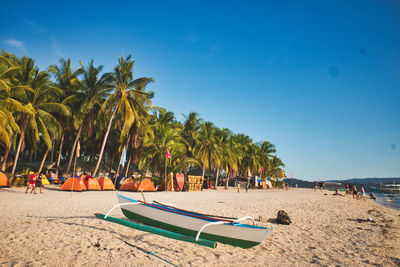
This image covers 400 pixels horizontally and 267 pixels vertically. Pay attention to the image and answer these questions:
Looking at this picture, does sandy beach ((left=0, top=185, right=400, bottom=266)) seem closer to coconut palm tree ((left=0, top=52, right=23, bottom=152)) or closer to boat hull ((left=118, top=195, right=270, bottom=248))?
boat hull ((left=118, top=195, right=270, bottom=248))

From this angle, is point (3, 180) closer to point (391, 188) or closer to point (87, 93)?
point (87, 93)

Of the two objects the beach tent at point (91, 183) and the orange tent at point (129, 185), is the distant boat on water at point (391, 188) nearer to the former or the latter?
the orange tent at point (129, 185)

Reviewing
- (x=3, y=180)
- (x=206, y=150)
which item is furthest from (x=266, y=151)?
(x=3, y=180)

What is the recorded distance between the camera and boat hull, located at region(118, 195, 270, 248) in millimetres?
4668

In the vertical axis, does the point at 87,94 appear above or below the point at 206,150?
above

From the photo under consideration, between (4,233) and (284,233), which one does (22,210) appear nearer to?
(4,233)

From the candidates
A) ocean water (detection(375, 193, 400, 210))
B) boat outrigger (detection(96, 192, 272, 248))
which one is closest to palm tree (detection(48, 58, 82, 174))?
boat outrigger (detection(96, 192, 272, 248))

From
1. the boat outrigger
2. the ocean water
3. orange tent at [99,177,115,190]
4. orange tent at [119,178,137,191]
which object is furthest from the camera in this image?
the ocean water

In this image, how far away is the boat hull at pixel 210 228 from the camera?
4668 millimetres

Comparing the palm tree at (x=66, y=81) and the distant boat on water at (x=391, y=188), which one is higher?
the palm tree at (x=66, y=81)

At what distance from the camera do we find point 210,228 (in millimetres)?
5027

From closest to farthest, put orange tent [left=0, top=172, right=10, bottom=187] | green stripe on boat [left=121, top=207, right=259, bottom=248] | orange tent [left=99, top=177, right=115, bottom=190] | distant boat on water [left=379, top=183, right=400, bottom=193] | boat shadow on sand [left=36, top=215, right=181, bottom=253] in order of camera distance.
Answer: green stripe on boat [left=121, top=207, right=259, bottom=248], boat shadow on sand [left=36, top=215, right=181, bottom=253], orange tent [left=0, top=172, right=10, bottom=187], orange tent [left=99, top=177, right=115, bottom=190], distant boat on water [left=379, top=183, right=400, bottom=193]

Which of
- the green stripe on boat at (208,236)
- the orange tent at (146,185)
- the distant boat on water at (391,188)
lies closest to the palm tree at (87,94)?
the orange tent at (146,185)

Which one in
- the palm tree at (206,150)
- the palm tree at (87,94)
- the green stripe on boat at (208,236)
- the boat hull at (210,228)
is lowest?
the green stripe on boat at (208,236)
